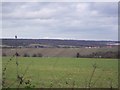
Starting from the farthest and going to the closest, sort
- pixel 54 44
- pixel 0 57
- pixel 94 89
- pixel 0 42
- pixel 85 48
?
pixel 54 44
pixel 85 48
pixel 0 57
pixel 0 42
pixel 94 89

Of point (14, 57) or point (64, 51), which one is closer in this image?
point (14, 57)

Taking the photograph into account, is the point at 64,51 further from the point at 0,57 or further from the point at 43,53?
the point at 0,57

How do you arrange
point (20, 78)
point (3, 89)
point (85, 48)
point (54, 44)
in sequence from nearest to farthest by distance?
point (20, 78)
point (3, 89)
point (85, 48)
point (54, 44)

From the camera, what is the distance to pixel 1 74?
5395mm

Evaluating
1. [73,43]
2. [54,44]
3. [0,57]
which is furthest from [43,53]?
[0,57]

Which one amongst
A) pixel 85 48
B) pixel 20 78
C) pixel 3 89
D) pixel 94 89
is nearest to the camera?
pixel 20 78

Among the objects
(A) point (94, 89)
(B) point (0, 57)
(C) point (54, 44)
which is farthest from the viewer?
(C) point (54, 44)

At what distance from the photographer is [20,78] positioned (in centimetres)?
443

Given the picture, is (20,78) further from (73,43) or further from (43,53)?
(73,43)

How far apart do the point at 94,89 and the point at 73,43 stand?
3365 inches

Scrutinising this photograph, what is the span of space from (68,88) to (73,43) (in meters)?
85.4

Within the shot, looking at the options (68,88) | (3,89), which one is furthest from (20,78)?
(68,88)

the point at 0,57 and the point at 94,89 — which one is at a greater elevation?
the point at 0,57

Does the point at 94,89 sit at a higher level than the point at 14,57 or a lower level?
lower
